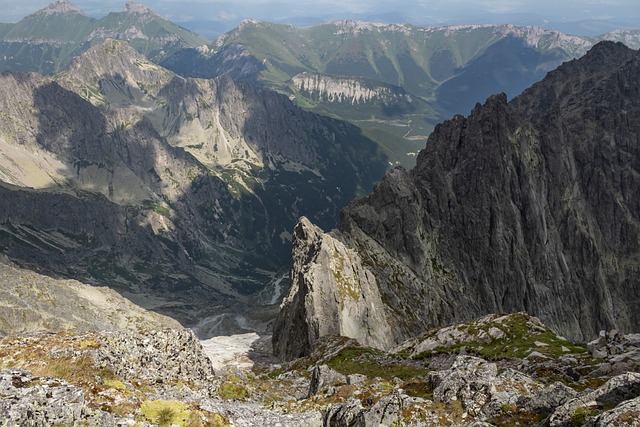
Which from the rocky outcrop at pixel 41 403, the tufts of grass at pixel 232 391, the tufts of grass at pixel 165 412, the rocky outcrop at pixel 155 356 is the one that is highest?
the rocky outcrop at pixel 41 403

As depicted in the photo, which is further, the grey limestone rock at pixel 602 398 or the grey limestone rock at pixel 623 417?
the grey limestone rock at pixel 602 398

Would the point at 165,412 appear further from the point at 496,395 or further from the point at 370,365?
the point at 370,365

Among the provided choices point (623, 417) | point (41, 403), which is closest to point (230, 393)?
point (41, 403)

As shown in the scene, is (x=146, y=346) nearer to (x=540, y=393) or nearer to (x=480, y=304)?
(x=540, y=393)

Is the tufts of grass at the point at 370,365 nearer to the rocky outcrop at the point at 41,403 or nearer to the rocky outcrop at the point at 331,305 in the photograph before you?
the rocky outcrop at the point at 331,305

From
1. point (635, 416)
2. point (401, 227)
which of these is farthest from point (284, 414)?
point (401, 227)

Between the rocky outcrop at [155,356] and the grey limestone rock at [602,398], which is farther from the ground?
the grey limestone rock at [602,398]

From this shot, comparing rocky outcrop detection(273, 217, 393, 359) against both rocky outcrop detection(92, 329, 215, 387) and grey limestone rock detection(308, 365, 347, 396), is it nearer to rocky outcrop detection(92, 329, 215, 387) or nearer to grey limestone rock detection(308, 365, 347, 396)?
grey limestone rock detection(308, 365, 347, 396)

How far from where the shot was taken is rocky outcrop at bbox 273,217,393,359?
362ft

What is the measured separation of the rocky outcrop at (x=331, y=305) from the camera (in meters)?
110

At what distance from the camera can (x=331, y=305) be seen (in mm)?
112188

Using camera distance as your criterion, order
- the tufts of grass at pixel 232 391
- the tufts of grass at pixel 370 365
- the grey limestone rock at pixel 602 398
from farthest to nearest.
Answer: the tufts of grass at pixel 370 365 < the tufts of grass at pixel 232 391 < the grey limestone rock at pixel 602 398

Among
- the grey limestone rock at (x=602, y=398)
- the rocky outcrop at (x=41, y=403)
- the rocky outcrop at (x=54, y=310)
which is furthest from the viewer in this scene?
the rocky outcrop at (x=54, y=310)

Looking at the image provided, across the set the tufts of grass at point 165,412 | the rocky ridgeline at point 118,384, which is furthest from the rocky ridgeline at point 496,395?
the tufts of grass at point 165,412
